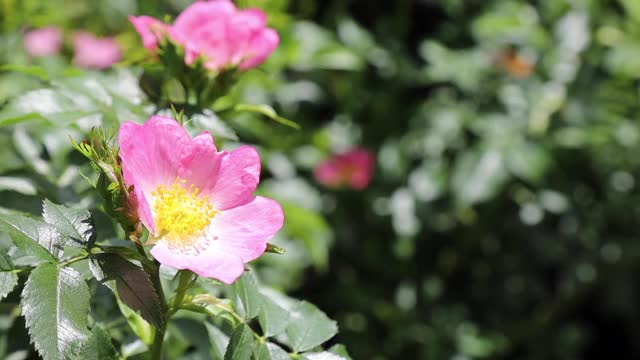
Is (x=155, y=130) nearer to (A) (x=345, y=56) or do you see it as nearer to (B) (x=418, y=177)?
(A) (x=345, y=56)

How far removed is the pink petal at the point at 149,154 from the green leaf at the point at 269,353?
0.55 feet

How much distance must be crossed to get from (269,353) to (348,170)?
4.85 ft

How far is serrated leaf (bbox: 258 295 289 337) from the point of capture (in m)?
0.97

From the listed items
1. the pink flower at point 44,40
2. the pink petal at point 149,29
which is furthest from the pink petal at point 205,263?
the pink flower at point 44,40

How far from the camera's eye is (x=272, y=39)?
1201 mm

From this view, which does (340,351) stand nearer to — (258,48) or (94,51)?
(258,48)

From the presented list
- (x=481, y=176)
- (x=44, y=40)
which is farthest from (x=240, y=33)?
(x=44, y=40)

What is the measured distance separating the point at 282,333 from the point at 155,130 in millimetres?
277

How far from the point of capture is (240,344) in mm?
874

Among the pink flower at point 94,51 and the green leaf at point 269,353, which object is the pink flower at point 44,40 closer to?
the pink flower at point 94,51

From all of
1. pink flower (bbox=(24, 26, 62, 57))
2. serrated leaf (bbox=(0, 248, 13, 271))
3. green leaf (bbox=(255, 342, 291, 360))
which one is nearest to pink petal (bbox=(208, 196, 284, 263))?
green leaf (bbox=(255, 342, 291, 360))

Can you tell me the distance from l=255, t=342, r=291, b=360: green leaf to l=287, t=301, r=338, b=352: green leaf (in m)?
0.04

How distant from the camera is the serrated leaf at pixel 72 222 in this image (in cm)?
85

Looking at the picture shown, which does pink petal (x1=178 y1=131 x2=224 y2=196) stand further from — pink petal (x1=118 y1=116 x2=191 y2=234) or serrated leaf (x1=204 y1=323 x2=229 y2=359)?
serrated leaf (x1=204 y1=323 x2=229 y2=359)
